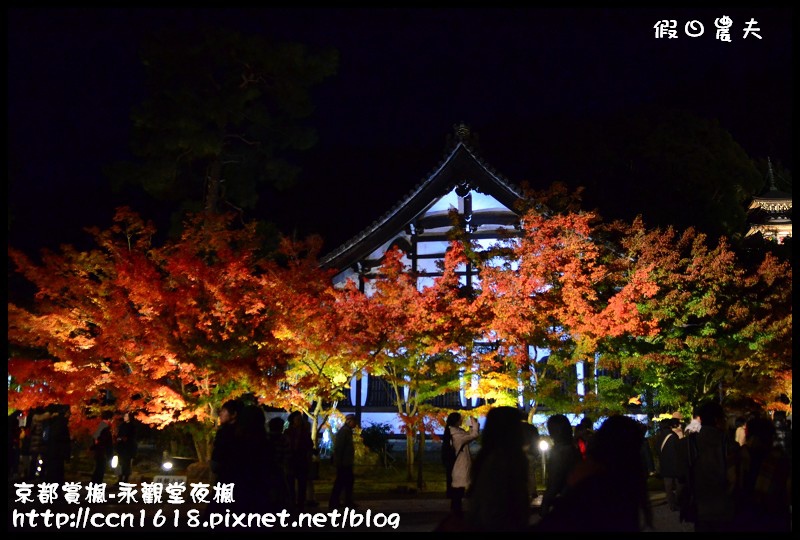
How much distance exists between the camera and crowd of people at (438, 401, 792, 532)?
13.2 ft

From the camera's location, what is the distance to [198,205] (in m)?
22.2

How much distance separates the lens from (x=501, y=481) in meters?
4.45

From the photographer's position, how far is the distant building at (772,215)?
2728cm

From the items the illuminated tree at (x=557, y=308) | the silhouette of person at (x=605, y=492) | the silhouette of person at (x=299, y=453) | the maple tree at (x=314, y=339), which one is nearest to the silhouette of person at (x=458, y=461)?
the silhouette of person at (x=299, y=453)

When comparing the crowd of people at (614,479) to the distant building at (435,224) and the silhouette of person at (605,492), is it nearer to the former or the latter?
the silhouette of person at (605,492)

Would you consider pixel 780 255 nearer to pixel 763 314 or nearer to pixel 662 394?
pixel 763 314

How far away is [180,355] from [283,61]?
1072cm

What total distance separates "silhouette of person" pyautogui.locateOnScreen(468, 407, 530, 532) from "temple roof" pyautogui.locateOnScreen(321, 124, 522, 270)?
1682 centimetres

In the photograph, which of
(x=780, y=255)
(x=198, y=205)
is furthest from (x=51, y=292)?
(x=780, y=255)

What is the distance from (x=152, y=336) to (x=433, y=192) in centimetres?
1037

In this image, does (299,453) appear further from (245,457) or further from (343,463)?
(245,457)

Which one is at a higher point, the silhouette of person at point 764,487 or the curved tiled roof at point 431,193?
the curved tiled roof at point 431,193

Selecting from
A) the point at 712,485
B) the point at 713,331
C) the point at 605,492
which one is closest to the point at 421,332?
the point at 713,331

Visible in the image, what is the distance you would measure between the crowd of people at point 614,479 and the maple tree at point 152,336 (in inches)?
286
